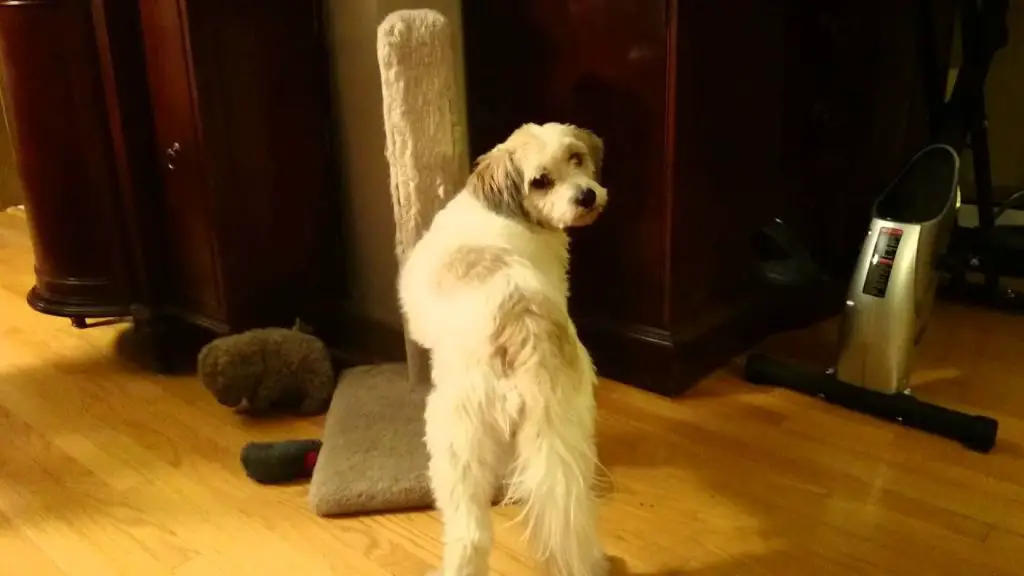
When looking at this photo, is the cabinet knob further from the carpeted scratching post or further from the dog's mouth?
the dog's mouth

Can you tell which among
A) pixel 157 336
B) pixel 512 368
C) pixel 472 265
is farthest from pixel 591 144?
pixel 157 336

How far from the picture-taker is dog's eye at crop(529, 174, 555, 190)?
142cm

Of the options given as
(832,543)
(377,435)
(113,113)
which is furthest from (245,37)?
(832,543)

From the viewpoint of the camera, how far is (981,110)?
219cm

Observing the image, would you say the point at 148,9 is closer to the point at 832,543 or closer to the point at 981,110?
the point at 832,543

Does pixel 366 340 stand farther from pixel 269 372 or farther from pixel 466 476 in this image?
pixel 466 476

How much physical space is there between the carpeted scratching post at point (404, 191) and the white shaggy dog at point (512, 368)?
317 mm

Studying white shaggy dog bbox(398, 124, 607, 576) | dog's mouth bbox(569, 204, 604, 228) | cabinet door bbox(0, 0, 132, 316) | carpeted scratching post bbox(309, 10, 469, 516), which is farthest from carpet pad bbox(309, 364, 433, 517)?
cabinet door bbox(0, 0, 132, 316)

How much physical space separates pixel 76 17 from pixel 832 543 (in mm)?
1912

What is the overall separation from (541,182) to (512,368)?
35 centimetres

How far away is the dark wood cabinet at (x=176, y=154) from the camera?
195cm

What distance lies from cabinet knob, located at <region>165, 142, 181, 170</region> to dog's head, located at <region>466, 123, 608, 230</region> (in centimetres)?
89

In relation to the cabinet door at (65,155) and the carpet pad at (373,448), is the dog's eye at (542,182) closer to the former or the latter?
the carpet pad at (373,448)

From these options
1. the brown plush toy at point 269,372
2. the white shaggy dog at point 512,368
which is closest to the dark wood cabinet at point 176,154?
the brown plush toy at point 269,372
